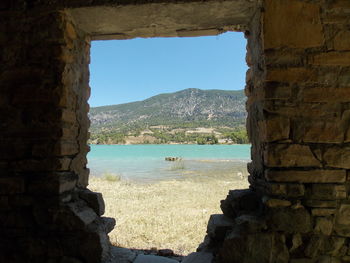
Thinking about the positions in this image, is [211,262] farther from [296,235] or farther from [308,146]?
[308,146]

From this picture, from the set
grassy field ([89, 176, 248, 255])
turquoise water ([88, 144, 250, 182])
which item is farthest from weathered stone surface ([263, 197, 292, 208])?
turquoise water ([88, 144, 250, 182])

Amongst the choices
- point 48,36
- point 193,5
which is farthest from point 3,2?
point 193,5

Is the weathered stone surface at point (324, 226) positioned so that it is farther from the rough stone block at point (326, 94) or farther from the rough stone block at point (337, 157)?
the rough stone block at point (326, 94)

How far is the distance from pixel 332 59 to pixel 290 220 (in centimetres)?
107

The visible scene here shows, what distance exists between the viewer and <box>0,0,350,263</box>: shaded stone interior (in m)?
1.74

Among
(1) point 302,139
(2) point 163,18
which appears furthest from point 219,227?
(2) point 163,18

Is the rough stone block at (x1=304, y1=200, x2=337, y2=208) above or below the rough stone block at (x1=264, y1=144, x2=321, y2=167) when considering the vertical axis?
below

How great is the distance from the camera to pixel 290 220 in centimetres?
173

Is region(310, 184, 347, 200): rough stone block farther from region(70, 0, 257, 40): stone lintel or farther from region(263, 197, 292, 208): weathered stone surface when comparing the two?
region(70, 0, 257, 40): stone lintel

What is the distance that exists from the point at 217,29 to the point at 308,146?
4.13 feet

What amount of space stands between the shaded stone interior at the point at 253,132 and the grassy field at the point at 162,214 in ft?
5.73

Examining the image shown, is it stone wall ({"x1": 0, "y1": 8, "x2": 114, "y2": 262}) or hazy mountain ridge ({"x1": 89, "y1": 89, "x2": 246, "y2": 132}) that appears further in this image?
hazy mountain ridge ({"x1": 89, "y1": 89, "x2": 246, "y2": 132})

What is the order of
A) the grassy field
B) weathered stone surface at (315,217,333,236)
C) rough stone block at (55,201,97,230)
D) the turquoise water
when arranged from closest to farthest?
weathered stone surface at (315,217,333,236) < rough stone block at (55,201,97,230) < the grassy field < the turquoise water

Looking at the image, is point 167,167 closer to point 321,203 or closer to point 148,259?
point 148,259
